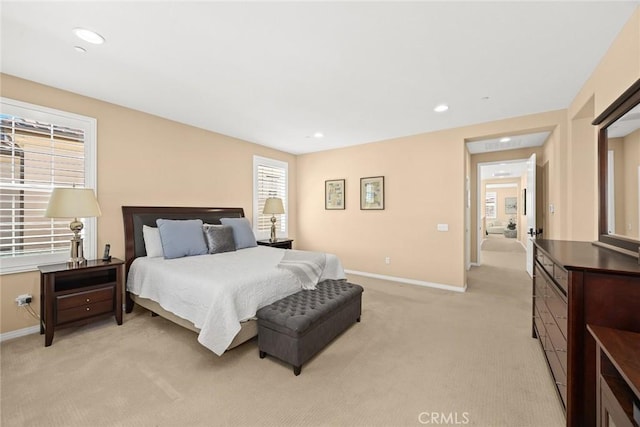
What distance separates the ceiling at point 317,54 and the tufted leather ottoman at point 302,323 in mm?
2163

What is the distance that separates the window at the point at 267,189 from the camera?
16.5ft

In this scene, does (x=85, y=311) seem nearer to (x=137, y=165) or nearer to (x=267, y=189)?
(x=137, y=165)

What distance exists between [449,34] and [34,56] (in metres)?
3.45

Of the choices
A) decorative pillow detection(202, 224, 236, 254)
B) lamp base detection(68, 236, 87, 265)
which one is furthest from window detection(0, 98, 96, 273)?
decorative pillow detection(202, 224, 236, 254)

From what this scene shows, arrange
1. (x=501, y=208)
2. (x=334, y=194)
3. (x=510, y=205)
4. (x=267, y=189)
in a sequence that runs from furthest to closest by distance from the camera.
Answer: (x=501, y=208) < (x=510, y=205) < (x=334, y=194) < (x=267, y=189)

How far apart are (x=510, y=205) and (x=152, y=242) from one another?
48.2ft

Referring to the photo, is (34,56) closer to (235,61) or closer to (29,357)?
(235,61)

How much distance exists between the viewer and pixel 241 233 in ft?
13.0

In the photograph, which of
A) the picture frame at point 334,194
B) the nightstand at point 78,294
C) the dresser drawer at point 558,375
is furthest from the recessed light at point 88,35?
the picture frame at point 334,194

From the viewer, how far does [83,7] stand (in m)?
1.70

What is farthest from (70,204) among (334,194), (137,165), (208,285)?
(334,194)

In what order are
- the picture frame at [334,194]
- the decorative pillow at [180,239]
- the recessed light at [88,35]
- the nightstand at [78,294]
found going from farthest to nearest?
the picture frame at [334,194]
the decorative pillow at [180,239]
the nightstand at [78,294]
the recessed light at [88,35]

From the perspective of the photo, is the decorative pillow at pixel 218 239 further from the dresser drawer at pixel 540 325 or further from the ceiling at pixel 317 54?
the dresser drawer at pixel 540 325

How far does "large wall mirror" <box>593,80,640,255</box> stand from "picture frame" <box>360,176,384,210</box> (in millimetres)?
2915
